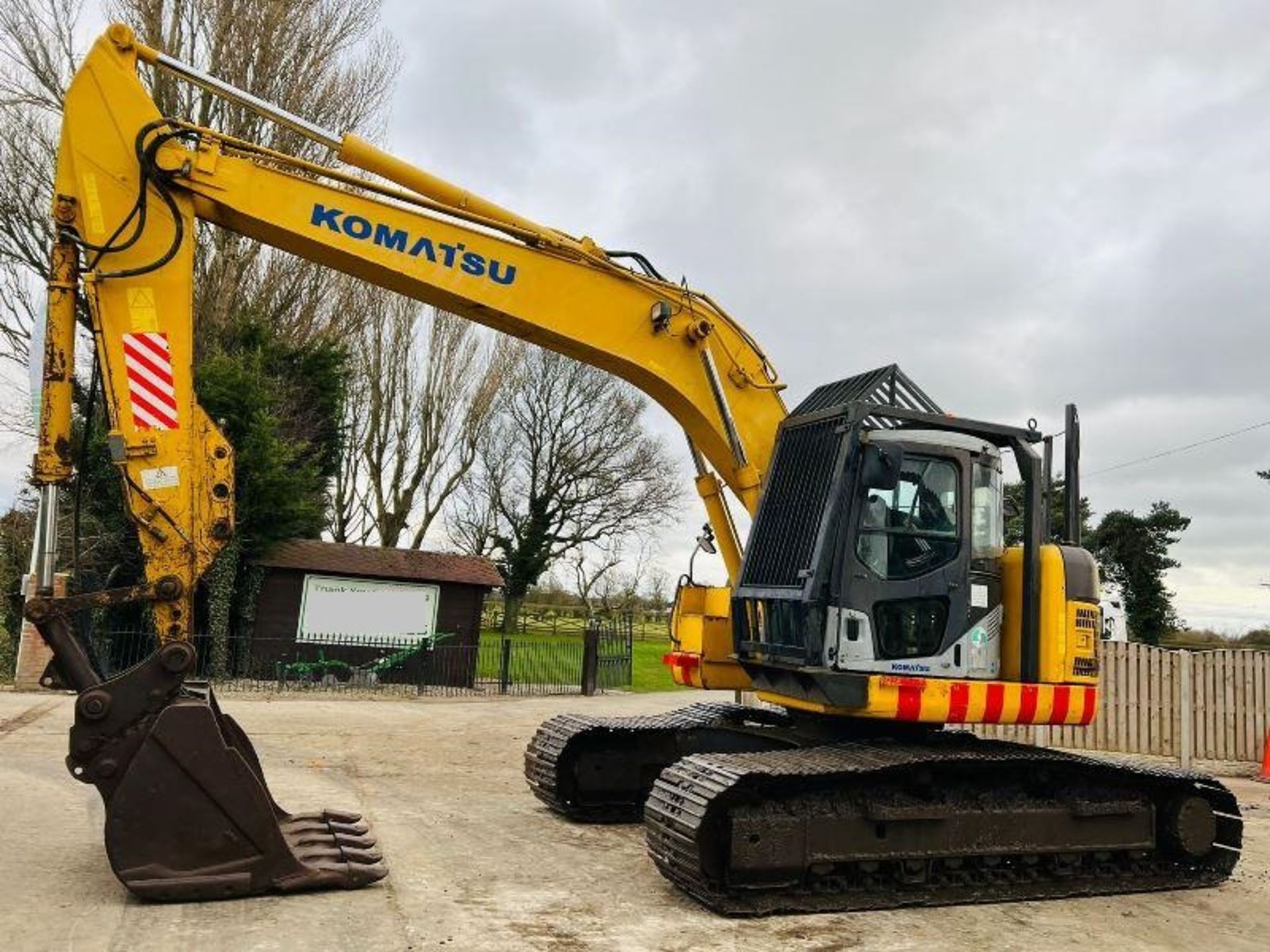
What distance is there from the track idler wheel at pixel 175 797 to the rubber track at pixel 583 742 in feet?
8.16

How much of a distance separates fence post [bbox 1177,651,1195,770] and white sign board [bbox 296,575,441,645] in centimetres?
1364

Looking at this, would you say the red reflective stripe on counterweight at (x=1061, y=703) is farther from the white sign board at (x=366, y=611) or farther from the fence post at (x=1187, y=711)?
the white sign board at (x=366, y=611)

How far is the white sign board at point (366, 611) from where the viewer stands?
68.5 ft

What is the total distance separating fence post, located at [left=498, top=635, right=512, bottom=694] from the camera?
2062 centimetres

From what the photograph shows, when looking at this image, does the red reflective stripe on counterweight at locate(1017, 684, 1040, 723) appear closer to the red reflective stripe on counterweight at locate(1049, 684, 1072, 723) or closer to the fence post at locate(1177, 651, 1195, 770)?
the red reflective stripe on counterweight at locate(1049, 684, 1072, 723)

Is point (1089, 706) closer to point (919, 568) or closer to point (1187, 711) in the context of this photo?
point (919, 568)

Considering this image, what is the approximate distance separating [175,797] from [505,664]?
15.5m

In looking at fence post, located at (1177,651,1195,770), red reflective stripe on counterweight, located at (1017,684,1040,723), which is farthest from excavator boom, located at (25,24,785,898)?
fence post, located at (1177,651,1195,770)

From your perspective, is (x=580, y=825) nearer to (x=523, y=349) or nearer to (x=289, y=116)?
(x=289, y=116)

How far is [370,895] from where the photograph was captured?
5555mm

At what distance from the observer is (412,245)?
22.5 feet

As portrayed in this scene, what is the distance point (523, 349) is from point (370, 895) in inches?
1223

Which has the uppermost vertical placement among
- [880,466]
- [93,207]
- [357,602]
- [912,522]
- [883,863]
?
[93,207]

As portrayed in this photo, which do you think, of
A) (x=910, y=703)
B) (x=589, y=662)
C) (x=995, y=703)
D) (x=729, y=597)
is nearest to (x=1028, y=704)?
(x=995, y=703)
